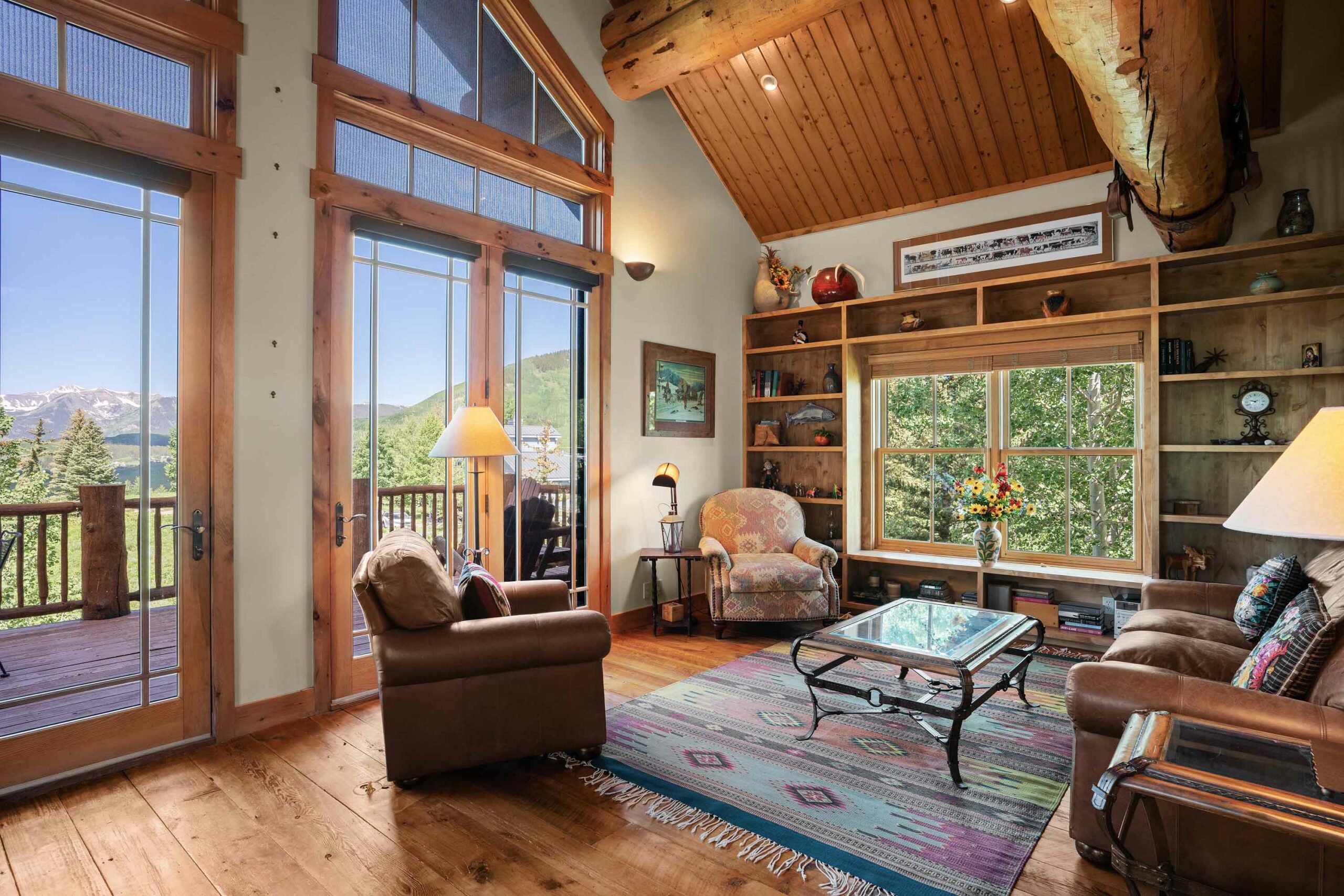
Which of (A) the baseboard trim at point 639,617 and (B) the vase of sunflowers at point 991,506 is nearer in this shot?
(B) the vase of sunflowers at point 991,506

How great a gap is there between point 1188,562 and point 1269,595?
1735 mm

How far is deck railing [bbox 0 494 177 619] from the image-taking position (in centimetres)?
254

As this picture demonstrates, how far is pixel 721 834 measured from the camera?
2.28 meters

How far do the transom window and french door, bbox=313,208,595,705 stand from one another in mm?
815

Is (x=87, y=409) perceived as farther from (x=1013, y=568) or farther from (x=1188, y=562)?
(x=1188, y=562)

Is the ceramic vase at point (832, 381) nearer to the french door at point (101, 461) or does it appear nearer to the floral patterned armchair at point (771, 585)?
the floral patterned armchair at point (771, 585)

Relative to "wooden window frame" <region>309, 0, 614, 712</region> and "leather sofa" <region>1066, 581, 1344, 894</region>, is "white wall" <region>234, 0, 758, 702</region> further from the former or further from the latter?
"leather sofa" <region>1066, 581, 1344, 894</region>

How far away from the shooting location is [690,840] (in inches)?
88.1

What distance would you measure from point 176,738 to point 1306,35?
669 centimetres

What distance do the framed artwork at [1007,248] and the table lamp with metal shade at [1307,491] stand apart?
132 inches

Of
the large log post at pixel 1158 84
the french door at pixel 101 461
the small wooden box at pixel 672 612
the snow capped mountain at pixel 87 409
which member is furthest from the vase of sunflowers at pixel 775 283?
the snow capped mountain at pixel 87 409

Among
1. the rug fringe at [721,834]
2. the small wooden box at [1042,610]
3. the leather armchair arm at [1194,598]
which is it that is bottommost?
the rug fringe at [721,834]

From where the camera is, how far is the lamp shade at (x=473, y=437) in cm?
320

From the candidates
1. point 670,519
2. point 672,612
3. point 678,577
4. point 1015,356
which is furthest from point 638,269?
point 1015,356
